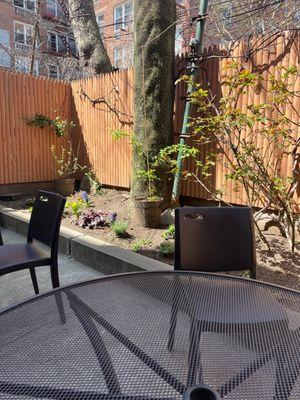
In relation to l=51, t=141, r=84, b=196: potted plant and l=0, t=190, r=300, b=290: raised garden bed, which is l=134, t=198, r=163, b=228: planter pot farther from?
l=51, t=141, r=84, b=196: potted plant

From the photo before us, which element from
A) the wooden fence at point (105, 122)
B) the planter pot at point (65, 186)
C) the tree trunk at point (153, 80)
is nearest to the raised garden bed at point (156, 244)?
the tree trunk at point (153, 80)

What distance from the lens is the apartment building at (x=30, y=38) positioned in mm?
12914

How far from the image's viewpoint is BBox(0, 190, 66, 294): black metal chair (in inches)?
90.3

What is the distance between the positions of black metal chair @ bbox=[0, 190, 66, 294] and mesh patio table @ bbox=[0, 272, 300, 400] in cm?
93

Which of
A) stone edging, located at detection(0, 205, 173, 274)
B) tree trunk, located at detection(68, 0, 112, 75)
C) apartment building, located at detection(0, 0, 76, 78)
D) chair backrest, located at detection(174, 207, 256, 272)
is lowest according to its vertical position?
stone edging, located at detection(0, 205, 173, 274)

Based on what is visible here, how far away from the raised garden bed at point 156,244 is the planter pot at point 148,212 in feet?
0.27

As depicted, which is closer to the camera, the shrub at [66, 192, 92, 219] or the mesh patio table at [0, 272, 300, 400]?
the mesh patio table at [0, 272, 300, 400]

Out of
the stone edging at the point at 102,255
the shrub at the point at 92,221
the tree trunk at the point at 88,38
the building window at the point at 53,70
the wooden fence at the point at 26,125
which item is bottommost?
the stone edging at the point at 102,255

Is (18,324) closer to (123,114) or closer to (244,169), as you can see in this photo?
(244,169)

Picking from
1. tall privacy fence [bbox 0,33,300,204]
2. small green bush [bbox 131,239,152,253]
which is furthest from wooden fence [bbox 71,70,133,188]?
small green bush [bbox 131,239,152,253]

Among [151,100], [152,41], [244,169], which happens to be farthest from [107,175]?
[244,169]

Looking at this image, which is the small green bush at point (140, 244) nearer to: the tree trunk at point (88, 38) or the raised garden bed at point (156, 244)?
the raised garden bed at point (156, 244)

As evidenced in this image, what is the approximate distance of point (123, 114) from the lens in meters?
5.72

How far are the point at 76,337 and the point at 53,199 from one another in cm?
149
